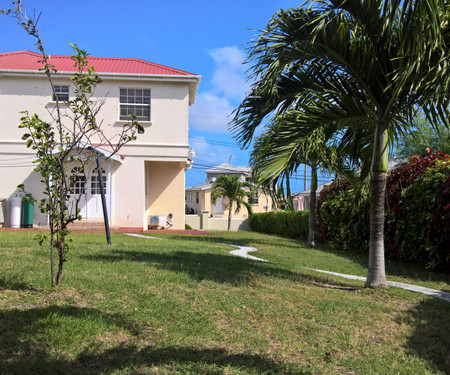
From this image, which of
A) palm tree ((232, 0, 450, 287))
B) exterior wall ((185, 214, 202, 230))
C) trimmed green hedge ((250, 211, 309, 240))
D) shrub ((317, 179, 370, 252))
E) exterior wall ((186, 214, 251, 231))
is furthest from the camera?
exterior wall ((186, 214, 251, 231))

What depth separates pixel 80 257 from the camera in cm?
770

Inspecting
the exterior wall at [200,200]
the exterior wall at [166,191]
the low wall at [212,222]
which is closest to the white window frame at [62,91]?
the exterior wall at [166,191]

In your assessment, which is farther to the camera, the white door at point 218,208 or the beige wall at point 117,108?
the white door at point 218,208

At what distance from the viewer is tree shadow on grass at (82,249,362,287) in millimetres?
6793

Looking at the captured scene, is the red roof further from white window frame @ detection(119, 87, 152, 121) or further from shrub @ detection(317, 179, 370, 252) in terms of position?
shrub @ detection(317, 179, 370, 252)

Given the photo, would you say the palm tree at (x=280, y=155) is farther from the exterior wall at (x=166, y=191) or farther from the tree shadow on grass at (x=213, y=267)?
the exterior wall at (x=166, y=191)

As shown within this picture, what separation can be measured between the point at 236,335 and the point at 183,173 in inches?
577

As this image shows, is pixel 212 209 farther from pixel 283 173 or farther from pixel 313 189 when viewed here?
pixel 283 173

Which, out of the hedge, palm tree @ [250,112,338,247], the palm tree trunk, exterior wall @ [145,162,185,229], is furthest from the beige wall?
the palm tree trunk

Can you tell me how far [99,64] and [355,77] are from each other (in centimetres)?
1467

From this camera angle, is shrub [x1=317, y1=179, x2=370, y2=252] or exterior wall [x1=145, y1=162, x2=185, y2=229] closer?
shrub [x1=317, y1=179, x2=370, y2=252]

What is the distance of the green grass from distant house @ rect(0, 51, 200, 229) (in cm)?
968

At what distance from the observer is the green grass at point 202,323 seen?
382cm

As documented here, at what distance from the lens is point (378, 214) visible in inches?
270
